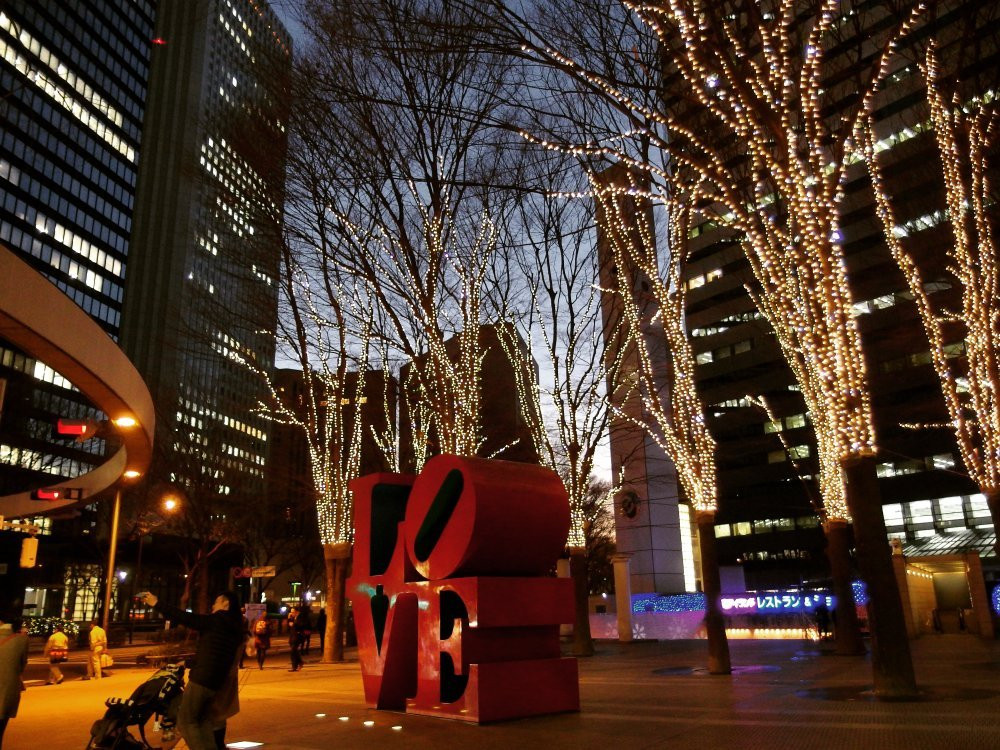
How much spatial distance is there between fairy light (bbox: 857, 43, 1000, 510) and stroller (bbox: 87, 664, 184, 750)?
1098 cm

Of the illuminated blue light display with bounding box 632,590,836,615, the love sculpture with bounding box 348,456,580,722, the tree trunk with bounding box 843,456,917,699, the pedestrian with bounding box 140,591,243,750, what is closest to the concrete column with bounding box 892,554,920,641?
the illuminated blue light display with bounding box 632,590,836,615

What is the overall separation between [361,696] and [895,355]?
186ft

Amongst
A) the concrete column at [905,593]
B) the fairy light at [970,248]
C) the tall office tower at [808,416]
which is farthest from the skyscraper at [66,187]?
the fairy light at [970,248]

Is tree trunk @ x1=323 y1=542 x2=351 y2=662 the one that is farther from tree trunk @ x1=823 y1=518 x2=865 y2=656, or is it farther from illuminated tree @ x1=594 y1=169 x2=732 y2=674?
tree trunk @ x1=823 y1=518 x2=865 y2=656

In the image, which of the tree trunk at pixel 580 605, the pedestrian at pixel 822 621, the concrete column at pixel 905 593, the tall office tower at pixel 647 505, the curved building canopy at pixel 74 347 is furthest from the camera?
the tall office tower at pixel 647 505

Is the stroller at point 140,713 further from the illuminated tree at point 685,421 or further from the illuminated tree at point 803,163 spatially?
the illuminated tree at point 685,421

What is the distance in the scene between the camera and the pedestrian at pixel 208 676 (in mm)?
5953

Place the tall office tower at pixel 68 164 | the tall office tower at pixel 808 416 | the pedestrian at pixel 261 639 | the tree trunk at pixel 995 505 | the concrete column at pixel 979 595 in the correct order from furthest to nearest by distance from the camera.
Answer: the tall office tower at pixel 68 164 < the tall office tower at pixel 808 416 < the concrete column at pixel 979 595 < the pedestrian at pixel 261 639 < the tree trunk at pixel 995 505

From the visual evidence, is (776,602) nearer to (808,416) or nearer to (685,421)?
(685,421)

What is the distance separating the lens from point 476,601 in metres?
8.63

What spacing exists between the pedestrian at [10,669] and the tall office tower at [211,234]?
8005mm

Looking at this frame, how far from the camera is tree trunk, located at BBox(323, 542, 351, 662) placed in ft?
63.5

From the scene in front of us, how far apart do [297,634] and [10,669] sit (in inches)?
447

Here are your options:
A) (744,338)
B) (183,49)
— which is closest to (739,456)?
(744,338)
